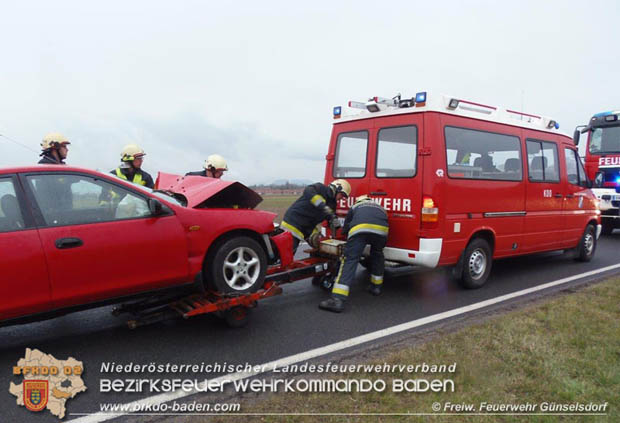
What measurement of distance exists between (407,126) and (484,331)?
275cm

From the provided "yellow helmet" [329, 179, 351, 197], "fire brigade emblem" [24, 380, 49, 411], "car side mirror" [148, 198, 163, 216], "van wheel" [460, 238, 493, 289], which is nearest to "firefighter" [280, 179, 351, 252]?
"yellow helmet" [329, 179, 351, 197]

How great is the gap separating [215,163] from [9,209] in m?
3.35

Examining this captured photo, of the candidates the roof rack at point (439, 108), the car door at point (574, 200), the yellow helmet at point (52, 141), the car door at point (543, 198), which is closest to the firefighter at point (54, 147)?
the yellow helmet at point (52, 141)

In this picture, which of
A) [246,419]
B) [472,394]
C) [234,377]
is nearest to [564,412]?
[472,394]

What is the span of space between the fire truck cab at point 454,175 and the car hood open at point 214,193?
198cm

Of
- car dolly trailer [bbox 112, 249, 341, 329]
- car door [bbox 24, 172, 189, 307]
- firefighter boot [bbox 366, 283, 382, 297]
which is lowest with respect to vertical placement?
firefighter boot [bbox 366, 283, 382, 297]

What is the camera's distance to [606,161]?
12.0m

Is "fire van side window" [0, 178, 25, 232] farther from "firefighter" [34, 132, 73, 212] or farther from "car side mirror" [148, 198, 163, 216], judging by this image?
"car side mirror" [148, 198, 163, 216]

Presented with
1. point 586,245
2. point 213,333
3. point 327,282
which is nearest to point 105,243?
point 213,333

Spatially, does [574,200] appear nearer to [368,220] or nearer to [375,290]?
[375,290]

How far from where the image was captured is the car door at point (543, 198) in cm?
695

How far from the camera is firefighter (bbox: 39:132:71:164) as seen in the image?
5.47m

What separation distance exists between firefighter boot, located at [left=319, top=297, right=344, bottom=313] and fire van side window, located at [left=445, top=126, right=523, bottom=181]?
7.18ft

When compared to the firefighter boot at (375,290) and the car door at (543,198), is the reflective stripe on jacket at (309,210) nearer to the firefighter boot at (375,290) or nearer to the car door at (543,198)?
the firefighter boot at (375,290)
